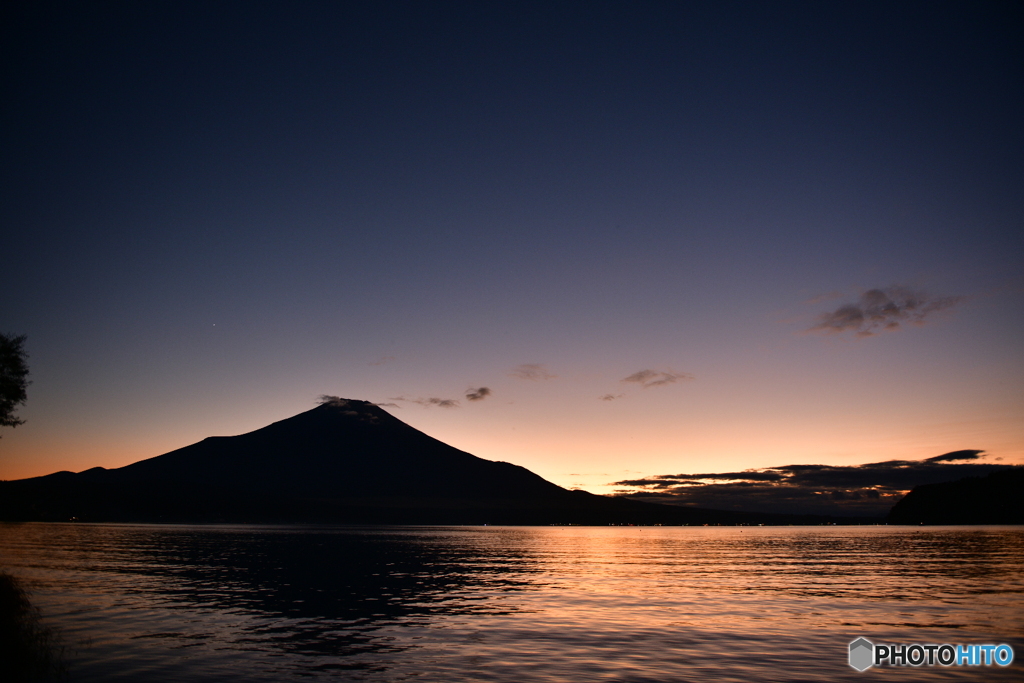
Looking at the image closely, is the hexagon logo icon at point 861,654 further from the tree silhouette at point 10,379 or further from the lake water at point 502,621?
the tree silhouette at point 10,379

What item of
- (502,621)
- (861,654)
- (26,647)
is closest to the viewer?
(26,647)

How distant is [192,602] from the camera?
3988 cm

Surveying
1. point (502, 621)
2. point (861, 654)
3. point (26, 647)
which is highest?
point (26, 647)

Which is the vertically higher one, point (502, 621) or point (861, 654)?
point (861, 654)

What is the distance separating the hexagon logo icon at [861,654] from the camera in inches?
972

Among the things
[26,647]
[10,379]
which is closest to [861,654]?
[26,647]

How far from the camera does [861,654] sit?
2630 centimetres

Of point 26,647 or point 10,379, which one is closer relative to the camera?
point 26,647

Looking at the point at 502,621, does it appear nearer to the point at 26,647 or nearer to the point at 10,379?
the point at 26,647

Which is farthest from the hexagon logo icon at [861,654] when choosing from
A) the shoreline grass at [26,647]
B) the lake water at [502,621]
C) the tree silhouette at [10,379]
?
the tree silhouette at [10,379]

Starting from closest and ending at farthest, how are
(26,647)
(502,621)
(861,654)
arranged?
1. (26,647)
2. (861,654)
3. (502,621)

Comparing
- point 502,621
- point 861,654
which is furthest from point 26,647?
point 861,654

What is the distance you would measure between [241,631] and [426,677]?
495 inches

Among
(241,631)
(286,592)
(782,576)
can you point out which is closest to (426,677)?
(241,631)
